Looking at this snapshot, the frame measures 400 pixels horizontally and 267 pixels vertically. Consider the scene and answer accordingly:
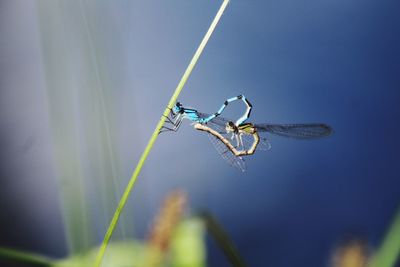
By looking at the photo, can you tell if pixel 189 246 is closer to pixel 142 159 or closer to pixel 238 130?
pixel 142 159

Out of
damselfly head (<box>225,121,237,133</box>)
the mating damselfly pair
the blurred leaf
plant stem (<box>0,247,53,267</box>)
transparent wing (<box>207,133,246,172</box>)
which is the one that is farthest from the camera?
damselfly head (<box>225,121,237,133</box>)

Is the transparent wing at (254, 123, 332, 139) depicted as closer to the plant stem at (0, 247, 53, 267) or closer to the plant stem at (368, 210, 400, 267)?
the plant stem at (368, 210, 400, 267)

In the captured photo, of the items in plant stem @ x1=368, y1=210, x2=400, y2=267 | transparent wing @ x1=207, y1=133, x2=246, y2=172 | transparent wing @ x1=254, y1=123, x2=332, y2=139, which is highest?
plant stem @ x1=368, y1=210, x2=400, y2=267

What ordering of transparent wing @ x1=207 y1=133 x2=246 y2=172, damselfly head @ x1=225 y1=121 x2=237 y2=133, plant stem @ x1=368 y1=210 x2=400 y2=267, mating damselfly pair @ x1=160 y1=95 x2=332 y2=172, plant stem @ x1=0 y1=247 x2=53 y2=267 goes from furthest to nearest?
damselfly head @ x1=225 y1=121 x2=237 y2=133 → mating damselfly pair @ x1=160 y1=95 x2=332 y2=172 → transparent wing @ x1=207 y1=133 x2=246 y2=172 → plant stem @ x1=368 y1=210 x2=400 y2=267 → plant stem @ x1=0 y1=247 x2=53 y2=267

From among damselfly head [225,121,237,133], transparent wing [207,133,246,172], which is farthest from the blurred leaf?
damselfly head [225,121,237,133]

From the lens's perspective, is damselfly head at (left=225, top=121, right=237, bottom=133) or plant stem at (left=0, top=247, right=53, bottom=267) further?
damselfly head at (left=225, top=121, right=237, bottom=133)

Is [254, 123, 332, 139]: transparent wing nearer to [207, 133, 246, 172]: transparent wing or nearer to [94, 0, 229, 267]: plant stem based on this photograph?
[207, 133, 246, 172]: transparent wing

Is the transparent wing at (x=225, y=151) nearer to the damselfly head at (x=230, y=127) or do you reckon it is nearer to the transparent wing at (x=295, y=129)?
the damselfly head at (x=230, y=127)

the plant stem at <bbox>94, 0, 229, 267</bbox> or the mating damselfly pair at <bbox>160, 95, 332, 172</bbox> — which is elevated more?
the plant stem at <bbox>94, 0, 229, 267</bbox>
